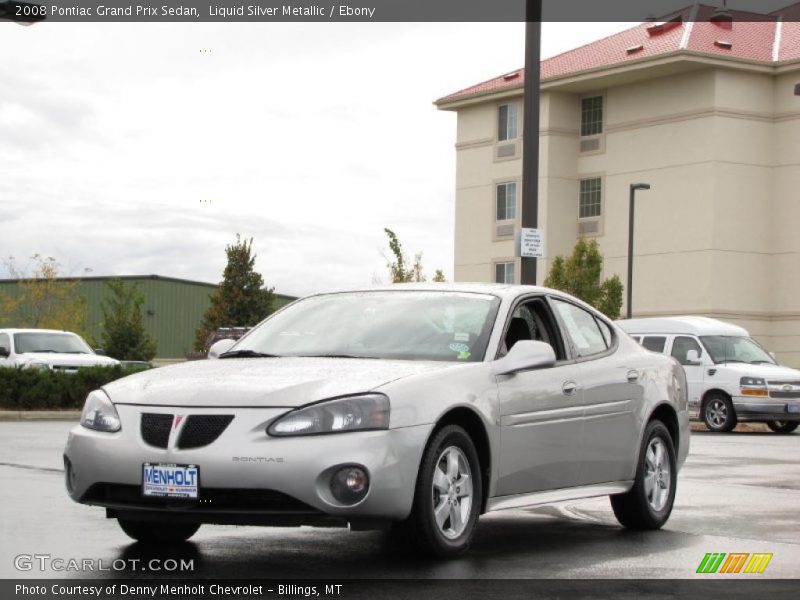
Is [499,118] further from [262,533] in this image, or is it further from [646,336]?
[262,533]

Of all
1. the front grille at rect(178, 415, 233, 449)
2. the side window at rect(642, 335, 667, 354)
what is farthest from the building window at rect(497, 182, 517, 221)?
the front grille at rect(178, 415, 233, 449)

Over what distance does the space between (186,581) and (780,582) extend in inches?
116

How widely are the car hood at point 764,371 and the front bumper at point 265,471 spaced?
1980cm

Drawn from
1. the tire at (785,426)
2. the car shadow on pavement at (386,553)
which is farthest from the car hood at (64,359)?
the car shadow on pavement at (386,553)

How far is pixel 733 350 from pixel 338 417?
2126 centimetres

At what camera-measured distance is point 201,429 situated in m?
7.64

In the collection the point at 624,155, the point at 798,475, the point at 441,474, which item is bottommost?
the point at 798,475

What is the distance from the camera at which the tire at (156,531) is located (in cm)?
856

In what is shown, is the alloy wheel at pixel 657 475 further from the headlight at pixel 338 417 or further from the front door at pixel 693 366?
the front door at pixel 693 366

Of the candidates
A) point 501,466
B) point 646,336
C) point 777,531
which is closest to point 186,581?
point 501,466

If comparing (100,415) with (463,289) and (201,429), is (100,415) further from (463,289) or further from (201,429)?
(463,289)

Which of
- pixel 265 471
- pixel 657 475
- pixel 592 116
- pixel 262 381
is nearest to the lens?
pixel 265 471

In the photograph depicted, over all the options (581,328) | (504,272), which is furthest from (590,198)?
(581,328)

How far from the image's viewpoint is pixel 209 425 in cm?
764
